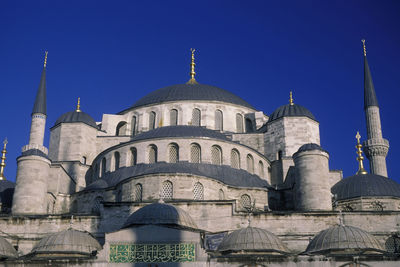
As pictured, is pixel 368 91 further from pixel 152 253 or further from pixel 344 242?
pixel 152 253

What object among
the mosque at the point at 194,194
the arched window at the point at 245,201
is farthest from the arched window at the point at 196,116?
the arched window at the point at 245,201

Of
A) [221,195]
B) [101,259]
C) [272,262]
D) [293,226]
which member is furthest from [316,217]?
[101,259]

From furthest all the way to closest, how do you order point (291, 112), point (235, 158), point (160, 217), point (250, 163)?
point (291, 112), point (250, 163), point (235, 158), point (160, 217)

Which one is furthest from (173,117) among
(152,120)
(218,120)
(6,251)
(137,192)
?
(6,251)

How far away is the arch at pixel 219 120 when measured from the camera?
33.6 m

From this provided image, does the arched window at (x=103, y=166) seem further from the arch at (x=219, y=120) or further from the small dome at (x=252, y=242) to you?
the small dome at (x=252, y=242)

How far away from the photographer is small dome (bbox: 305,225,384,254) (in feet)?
61.4

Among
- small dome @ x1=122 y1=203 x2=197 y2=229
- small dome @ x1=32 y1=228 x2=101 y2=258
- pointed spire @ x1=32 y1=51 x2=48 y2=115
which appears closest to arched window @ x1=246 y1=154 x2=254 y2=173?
small dome @ x1=122 y1=203 x2=197 y2=229

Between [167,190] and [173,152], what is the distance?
3.25 meters

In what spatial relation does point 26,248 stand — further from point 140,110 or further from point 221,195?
point 140,110

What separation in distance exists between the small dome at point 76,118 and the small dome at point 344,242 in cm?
1602

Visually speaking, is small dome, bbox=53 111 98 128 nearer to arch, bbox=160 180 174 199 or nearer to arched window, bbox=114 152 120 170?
arched window, bbox=114 152 120 170

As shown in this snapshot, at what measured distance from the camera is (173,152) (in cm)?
2669

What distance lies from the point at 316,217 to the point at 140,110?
14.4 meters
